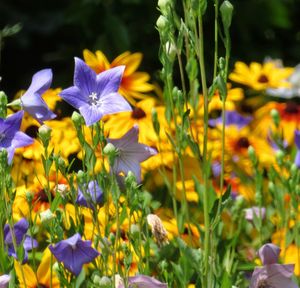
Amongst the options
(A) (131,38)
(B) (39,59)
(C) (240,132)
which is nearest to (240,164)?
(C) (240,132)

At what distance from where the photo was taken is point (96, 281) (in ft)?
3.34

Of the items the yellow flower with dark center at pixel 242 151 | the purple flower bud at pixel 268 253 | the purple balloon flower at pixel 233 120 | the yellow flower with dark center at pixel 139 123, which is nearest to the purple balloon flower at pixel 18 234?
the purple flower bud at pixel 268 253

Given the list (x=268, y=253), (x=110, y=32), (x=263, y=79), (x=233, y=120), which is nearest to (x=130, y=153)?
(x=268, y=253)

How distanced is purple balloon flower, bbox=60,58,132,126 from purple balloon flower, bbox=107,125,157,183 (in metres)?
0.07

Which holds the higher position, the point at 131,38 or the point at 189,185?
the point at 189,185

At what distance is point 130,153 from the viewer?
117cm

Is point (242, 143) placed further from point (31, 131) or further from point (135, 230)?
point (135, 230)

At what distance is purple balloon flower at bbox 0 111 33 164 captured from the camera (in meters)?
1.11

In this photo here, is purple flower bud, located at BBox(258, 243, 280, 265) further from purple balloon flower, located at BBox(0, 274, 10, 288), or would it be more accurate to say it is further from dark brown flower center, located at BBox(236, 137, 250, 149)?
dark brown flower center, located at BBox(236, 137, 250, 149)

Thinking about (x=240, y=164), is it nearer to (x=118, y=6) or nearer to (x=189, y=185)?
(x=189, y=185)

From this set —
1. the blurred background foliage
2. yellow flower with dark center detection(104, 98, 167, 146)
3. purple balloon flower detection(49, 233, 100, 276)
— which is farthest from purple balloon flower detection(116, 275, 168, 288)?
the blurred background foliage

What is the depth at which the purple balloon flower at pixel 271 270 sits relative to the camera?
3.80 ft

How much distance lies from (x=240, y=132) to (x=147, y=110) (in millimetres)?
247

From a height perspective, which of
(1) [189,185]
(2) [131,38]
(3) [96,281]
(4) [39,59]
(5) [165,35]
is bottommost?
(4) [39,59]
